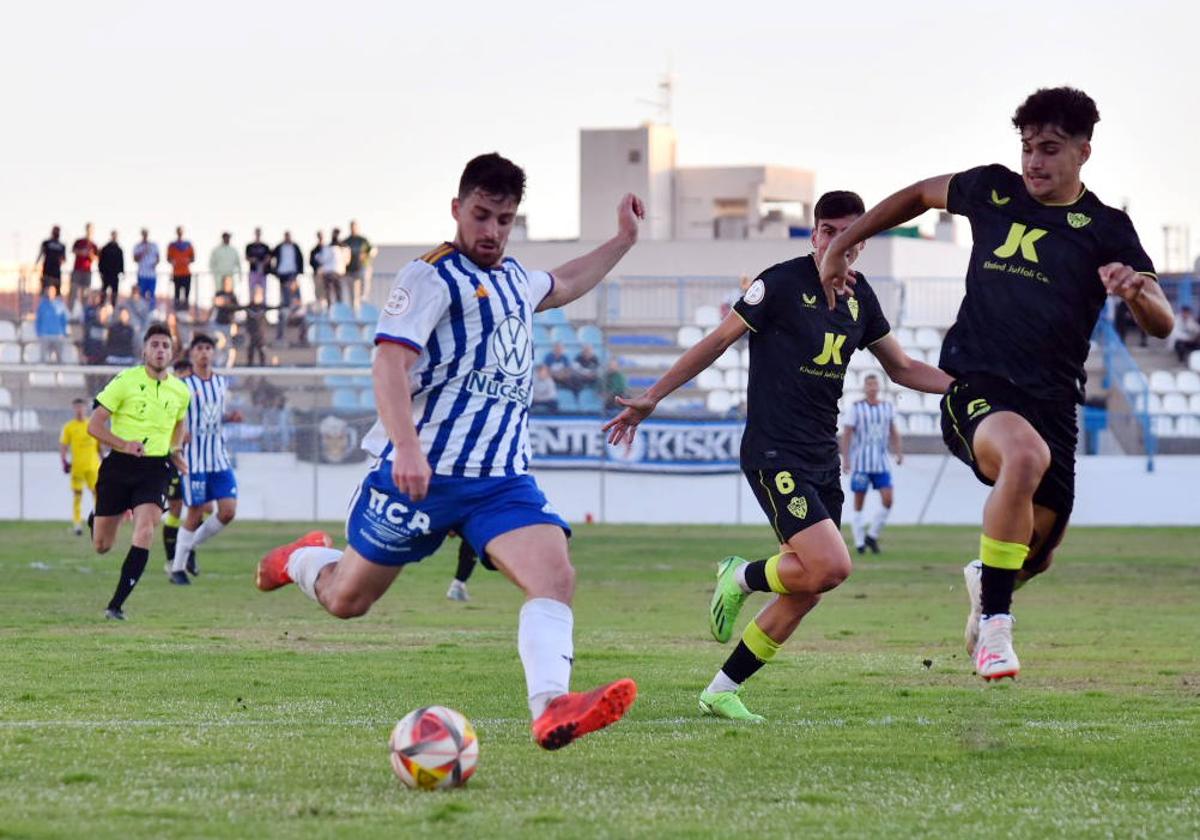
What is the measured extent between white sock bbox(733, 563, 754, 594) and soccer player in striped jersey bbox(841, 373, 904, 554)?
54.2ft

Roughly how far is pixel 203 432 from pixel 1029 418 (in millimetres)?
13310

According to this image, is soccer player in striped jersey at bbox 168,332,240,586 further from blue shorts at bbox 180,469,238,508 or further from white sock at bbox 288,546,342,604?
white sock at bbox 288,546,342,604

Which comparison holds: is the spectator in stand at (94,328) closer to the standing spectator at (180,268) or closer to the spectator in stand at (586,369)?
the standing spectator at (180,268)

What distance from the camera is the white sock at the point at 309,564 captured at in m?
8.25

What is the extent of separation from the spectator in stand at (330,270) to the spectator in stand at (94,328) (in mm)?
4393

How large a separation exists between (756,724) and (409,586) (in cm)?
1205

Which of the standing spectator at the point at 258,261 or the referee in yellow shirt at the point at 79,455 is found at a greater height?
A: the standing spectator at the point at 258,261

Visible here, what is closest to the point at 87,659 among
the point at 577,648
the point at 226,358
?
the point at 577,648

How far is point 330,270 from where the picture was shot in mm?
41406

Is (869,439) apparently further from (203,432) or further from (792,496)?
(792,496)

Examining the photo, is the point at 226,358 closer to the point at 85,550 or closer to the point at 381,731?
the point at 85,550

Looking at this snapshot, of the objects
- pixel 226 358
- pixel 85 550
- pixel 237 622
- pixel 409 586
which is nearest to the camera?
pixel 237 622

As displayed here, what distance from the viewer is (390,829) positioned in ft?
19.6

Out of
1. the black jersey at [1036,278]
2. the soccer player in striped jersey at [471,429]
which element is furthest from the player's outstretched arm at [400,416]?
the black jersey at [1036,278]
